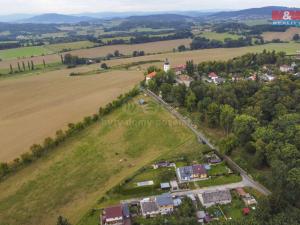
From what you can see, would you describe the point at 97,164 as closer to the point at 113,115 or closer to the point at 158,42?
the point at 113,115

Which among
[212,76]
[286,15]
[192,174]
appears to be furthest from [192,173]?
[286,15]

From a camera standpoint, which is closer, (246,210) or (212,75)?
(246,210)

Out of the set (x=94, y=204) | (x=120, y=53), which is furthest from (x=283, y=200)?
(x=120, y=53)

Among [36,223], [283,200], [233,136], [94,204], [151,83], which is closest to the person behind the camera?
[283,200]

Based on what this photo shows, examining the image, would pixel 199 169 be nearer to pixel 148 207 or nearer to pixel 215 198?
pixel 215 198

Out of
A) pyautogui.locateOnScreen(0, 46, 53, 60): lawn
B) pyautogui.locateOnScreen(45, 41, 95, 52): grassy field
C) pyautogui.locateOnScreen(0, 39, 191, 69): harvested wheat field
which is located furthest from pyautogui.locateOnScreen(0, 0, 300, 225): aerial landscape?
pyautogui.locateOnScreen(45, 41, 95, 52): grassy field

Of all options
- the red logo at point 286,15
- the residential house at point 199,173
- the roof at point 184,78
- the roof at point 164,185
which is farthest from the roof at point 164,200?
the red logo at point 286,15
